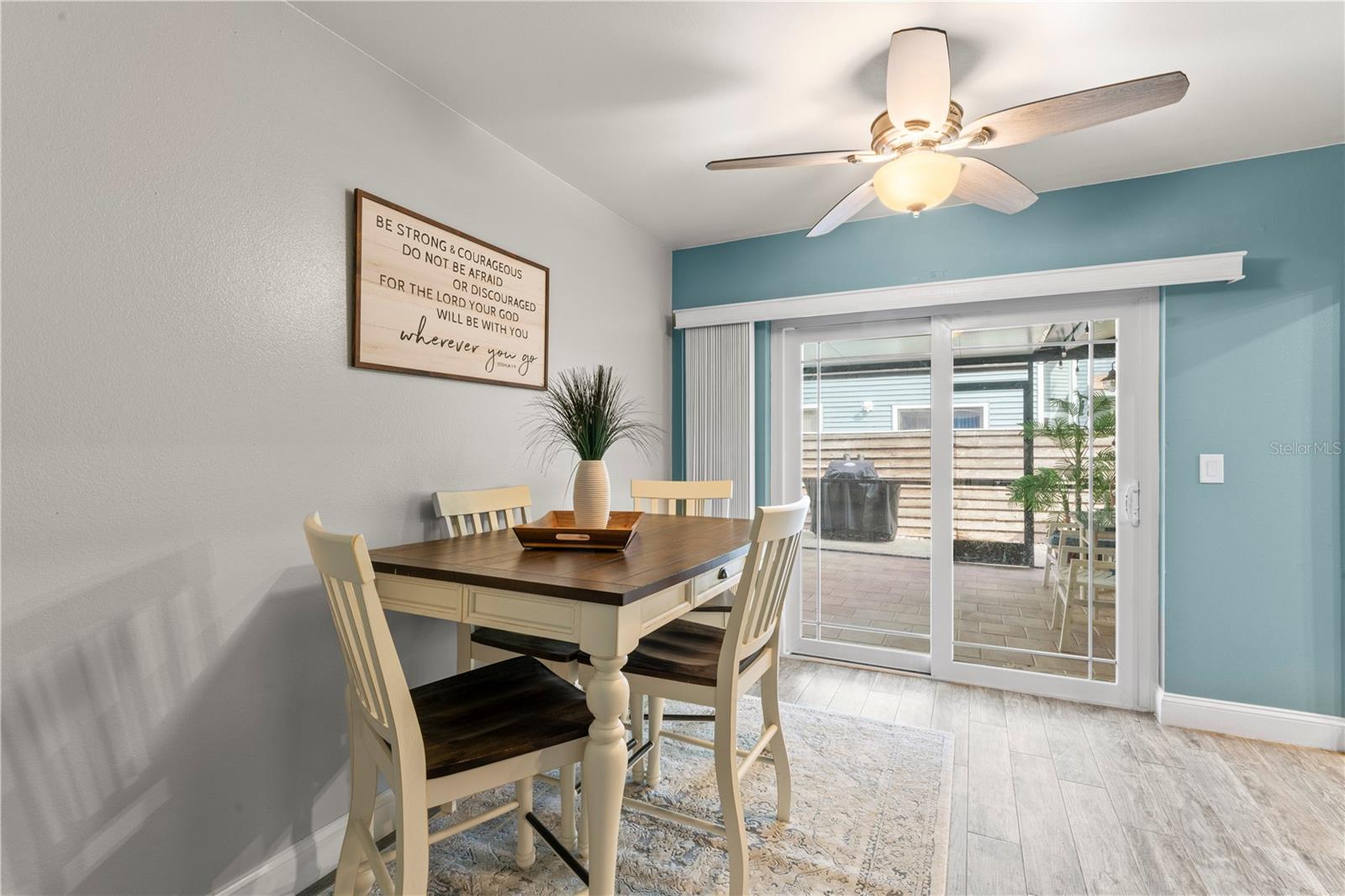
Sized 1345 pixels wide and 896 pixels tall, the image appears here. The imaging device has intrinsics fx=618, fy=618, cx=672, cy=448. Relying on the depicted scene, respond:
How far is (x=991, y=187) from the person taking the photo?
6.79ft

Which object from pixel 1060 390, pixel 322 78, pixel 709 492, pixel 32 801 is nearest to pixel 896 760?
pixel 709 492

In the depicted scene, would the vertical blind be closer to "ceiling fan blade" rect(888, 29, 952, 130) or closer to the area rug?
the area rug

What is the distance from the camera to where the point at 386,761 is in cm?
127

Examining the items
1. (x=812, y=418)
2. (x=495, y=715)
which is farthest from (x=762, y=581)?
(x=812, y=418)

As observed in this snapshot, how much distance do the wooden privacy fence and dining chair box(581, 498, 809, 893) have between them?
1.70 metres

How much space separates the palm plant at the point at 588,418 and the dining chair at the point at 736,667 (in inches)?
25.2

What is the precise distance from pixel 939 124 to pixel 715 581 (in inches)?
57.4

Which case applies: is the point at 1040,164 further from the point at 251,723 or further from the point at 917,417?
the point at 251,723

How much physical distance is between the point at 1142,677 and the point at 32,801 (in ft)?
12.4

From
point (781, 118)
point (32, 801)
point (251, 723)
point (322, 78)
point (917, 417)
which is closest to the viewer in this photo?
point (32, 801)

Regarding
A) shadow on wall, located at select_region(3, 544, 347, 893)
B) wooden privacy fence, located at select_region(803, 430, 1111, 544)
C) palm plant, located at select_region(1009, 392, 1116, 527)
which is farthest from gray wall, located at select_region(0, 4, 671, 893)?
palm plant, located at select_region(1009, 392, 1116, 527)

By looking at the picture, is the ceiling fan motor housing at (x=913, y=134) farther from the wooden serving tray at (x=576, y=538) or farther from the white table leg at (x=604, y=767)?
the white table leg at (x=604, y=767)

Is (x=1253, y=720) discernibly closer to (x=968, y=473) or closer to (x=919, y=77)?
(x=968, y=473)

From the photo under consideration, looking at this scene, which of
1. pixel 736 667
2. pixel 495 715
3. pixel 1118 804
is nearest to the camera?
pixel 495 715
